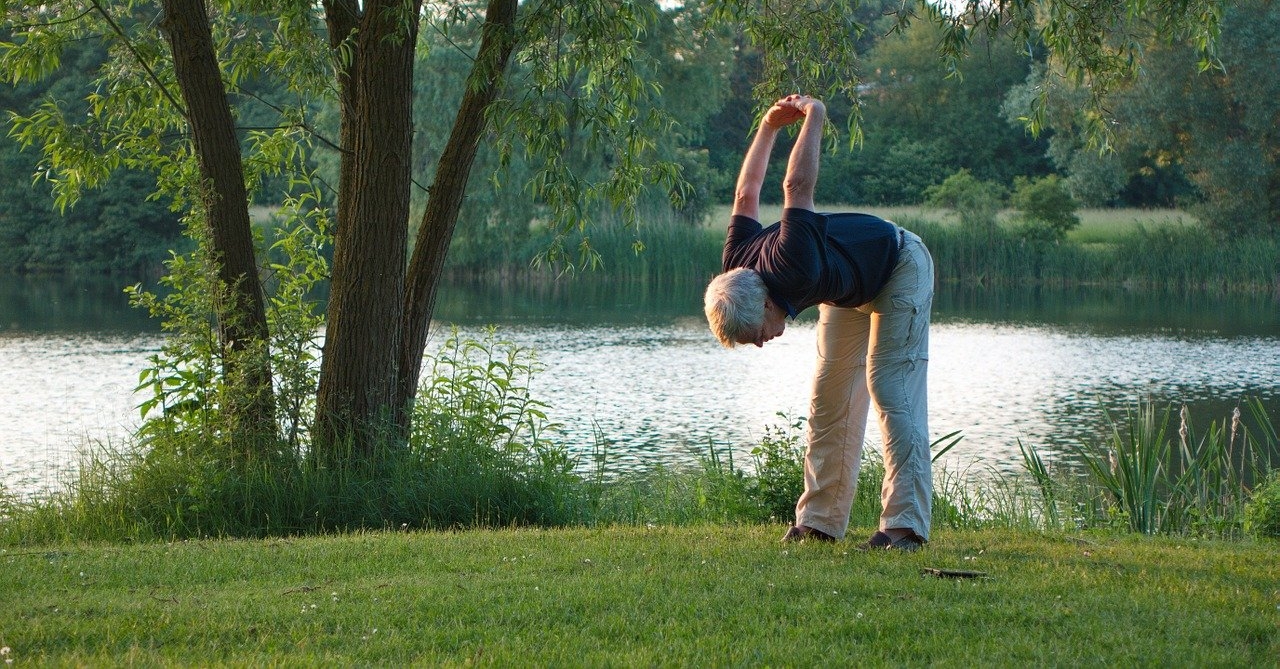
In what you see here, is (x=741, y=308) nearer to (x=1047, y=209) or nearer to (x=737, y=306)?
(x=737, y=306)

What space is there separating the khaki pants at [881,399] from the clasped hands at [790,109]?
63 centimetres

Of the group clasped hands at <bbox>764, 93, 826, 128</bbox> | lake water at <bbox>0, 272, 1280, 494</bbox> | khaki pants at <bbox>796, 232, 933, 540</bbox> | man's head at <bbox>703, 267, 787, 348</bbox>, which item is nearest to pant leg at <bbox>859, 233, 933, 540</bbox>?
khaki pants at <bbox>796, 232, 933, 540</bbox>

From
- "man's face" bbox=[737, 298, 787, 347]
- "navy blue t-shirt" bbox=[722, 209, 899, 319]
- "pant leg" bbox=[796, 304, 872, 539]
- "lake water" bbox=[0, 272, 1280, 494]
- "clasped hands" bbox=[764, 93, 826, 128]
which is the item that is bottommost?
"lake water" bbox=[0, 272, 1280, 494]

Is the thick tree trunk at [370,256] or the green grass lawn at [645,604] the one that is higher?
the thick tree trunk at [370,256]

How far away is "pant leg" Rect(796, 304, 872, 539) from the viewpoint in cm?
505

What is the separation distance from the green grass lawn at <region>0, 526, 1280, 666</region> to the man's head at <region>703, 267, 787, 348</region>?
86cm

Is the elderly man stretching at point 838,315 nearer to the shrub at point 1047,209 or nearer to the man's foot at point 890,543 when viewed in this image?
the man's foot at point 890,543

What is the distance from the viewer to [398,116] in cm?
752

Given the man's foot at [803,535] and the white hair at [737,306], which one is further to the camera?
the man's foot at [803,535]

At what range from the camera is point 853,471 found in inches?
202

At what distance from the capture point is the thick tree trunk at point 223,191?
7496 millimetres

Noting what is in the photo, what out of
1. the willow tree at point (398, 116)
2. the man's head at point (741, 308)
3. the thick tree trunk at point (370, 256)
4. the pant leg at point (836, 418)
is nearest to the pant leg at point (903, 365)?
the pant leg at point (836, 418)

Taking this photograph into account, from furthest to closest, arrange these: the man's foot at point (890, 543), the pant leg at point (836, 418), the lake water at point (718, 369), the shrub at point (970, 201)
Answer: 1. the shrub at point (970, 201)
2. the lake water at point (718, 369)
3. the pant leg at point (836, 418)
4. the man's foot at point (890, 543)

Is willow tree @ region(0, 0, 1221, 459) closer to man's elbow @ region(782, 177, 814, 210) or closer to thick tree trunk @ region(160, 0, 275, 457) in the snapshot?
thick tree trunk @ region(160, 0, 275, 457)
